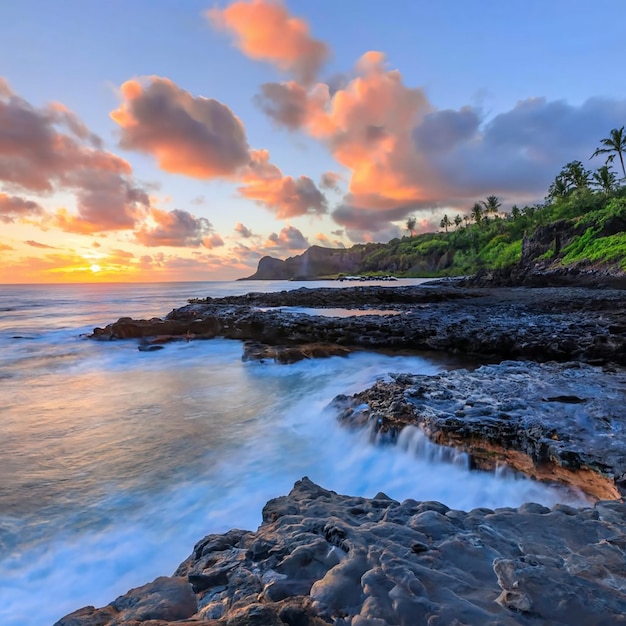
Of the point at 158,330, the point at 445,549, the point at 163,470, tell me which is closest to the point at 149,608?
the point at 445,549

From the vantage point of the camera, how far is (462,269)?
8506cm

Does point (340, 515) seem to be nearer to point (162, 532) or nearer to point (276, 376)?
point (162, 532)

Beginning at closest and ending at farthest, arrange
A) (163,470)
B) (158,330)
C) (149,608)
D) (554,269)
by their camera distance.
Result: (149,608), (163,470), (158,330), (554,269)

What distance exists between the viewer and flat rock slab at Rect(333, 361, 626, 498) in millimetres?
4383

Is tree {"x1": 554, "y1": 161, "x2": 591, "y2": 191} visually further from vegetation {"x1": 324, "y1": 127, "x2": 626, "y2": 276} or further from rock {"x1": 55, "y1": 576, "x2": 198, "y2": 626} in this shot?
rock {"x1": 55, "y1": 576, "x2": 198, "y2": 626}

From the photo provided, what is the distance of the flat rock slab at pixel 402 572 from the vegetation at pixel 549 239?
33.6 m

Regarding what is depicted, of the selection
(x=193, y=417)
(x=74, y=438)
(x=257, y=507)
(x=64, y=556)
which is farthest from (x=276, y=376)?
(x=64, y=556)

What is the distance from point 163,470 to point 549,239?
158 ft

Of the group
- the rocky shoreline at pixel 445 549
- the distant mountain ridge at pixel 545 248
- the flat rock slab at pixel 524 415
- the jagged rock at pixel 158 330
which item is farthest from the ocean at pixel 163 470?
the distant mountain ridge at pixel 545 248

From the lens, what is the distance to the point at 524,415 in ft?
17.9

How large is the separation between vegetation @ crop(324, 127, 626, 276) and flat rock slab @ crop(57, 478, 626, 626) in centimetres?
3362

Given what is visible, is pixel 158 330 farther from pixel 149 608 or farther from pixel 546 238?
pixel 546 238

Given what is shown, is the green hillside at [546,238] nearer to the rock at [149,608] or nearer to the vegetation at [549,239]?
the vegetation at [549,239]

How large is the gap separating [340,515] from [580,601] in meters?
1.66
